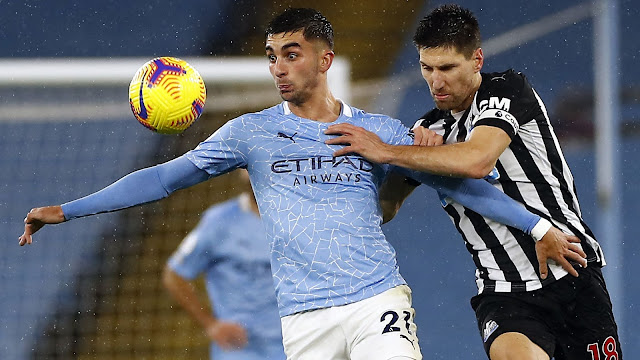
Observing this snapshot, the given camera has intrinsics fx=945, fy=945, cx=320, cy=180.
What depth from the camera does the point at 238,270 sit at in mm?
5523

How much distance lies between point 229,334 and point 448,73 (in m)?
2.12

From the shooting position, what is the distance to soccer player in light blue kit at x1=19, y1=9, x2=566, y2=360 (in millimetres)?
3662

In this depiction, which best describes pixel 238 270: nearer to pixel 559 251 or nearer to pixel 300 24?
pixel 300 24

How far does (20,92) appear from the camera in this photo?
9.34 meters

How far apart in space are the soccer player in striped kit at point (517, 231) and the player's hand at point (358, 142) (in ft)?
0.77

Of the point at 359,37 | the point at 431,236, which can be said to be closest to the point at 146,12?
the point at 359,37

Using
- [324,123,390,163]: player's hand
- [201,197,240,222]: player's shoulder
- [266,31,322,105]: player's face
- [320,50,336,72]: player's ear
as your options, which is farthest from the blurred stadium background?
[324,123,390,163]: player's hand

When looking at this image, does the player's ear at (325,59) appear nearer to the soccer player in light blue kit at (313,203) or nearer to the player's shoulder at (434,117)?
the soccer player in light blue kit at (313,203)

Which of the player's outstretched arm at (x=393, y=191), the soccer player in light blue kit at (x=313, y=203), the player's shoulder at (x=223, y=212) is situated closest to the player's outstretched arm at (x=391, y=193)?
the player's outstretched arm at (x=393, y=191)

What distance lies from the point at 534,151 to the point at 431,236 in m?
7.80

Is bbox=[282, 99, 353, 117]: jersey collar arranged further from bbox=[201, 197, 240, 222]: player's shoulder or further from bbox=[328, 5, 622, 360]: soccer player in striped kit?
bbox=[201, 197, 240, 222]: player's shoulder

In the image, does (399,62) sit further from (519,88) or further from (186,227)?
(519,88)

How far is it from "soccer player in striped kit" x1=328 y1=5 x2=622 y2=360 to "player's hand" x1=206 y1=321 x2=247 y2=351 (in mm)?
1708

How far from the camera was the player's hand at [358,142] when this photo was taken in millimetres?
3732
